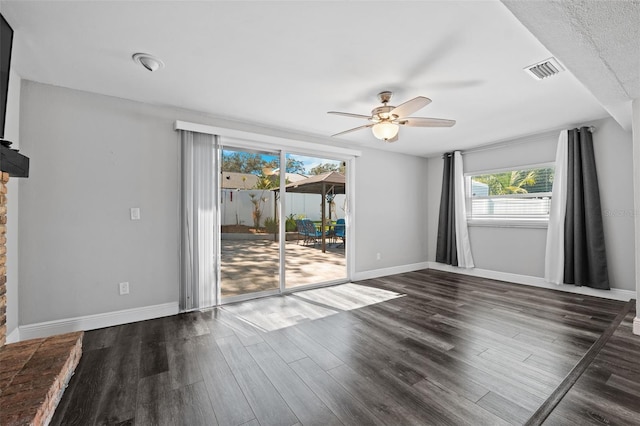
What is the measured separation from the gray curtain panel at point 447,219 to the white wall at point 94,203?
4390 millimetres

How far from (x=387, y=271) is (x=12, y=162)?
515cm

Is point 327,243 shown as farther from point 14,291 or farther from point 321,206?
point 14,291

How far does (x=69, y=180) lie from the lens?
279 centimetres

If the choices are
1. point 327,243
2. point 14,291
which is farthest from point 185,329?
point 327,243

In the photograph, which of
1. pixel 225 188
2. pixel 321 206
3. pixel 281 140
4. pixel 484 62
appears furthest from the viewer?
pixel 321 206

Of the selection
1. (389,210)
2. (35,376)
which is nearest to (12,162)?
(35,376)

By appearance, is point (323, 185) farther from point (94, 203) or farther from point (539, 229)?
point (539, 229)

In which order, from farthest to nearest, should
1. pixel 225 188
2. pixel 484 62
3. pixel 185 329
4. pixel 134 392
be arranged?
pixel 225 188 → pixel 185 329 → pixel 484 62 → pixel 134 392

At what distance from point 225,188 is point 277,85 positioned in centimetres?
163

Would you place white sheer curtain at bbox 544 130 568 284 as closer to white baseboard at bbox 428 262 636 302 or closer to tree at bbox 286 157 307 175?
white baseboard at bbox 428 262 636 302

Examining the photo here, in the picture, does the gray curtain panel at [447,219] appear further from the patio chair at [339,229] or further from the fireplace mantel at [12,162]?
the fireplace mantel at [12,162]

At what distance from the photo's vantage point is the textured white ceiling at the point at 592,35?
1.48 metres

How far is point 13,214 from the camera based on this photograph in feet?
8.10

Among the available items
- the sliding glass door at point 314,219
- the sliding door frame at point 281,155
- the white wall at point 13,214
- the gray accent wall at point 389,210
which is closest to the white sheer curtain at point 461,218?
the gray accent wall at point 389,210
